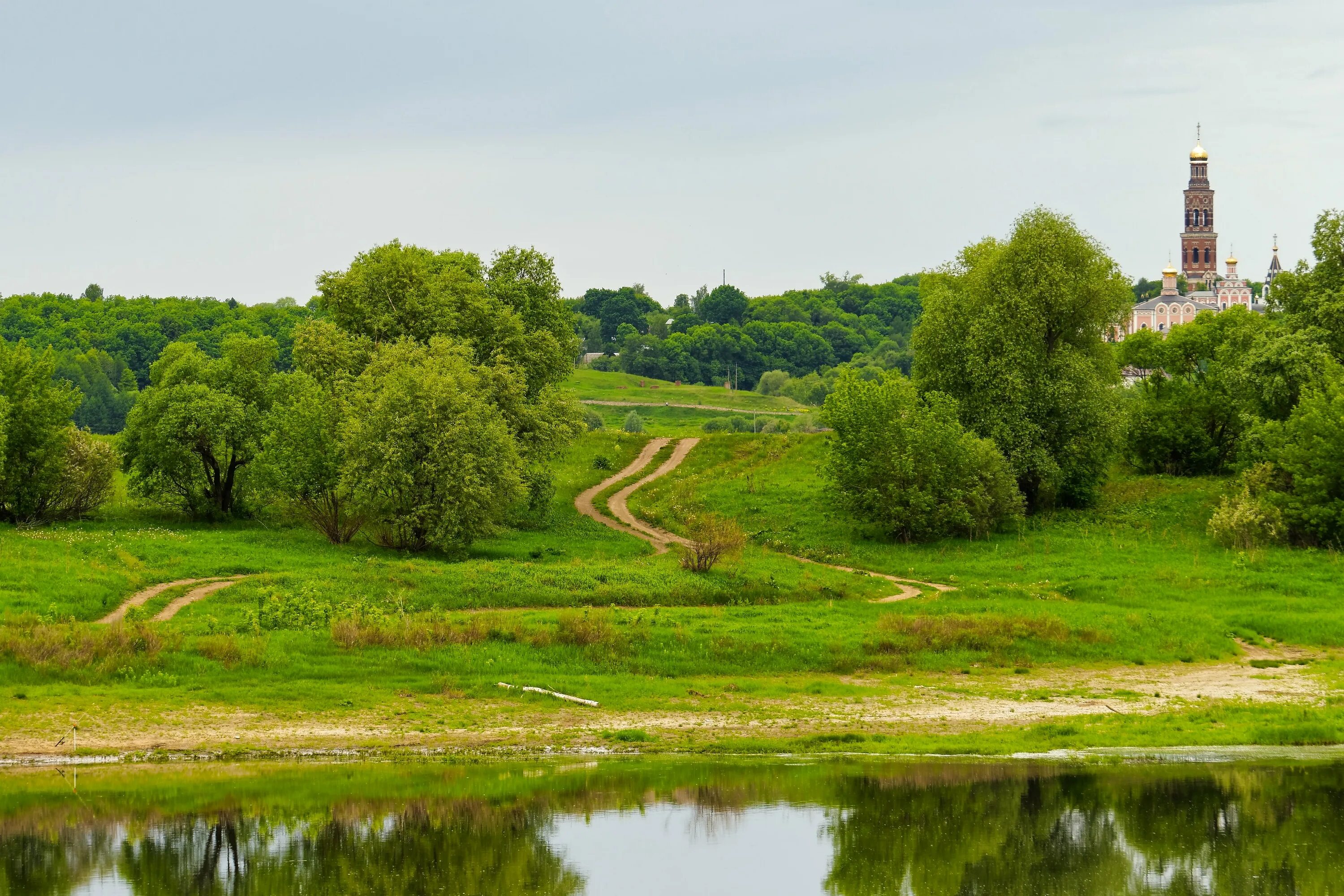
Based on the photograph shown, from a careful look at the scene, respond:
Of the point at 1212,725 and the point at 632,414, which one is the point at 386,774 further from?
the point at 632,414

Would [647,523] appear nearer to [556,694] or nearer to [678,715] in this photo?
[556,694]

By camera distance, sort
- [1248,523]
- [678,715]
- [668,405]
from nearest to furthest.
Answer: [678,715], [1248,523], [668,405]

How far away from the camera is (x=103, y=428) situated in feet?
500

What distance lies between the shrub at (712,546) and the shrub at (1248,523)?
61.4 feet

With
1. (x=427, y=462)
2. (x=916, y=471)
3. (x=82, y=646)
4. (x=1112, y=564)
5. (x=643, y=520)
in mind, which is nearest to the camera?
(x=82, y=646)

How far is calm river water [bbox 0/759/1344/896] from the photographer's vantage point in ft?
71.4

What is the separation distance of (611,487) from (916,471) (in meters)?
25.0

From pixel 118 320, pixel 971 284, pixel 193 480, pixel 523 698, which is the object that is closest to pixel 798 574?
pixel 523 698

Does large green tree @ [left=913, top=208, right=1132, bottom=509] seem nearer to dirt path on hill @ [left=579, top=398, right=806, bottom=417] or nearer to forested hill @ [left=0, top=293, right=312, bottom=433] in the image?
dirt path on hill @ [left=579, top=398, right=806, bottom=417]

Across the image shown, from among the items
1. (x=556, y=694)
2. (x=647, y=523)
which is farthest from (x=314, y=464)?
(x=556, y=694)

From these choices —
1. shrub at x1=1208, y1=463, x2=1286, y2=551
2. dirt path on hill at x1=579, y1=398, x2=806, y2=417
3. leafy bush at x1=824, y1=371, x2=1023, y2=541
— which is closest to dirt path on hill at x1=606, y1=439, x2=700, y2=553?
leafy bush at x1=824, y1=371, x2=1023, y2=541

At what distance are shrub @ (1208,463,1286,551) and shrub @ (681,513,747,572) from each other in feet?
61.4

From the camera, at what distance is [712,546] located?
47.7 metres

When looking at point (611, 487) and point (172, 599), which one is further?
point (611, 487)
